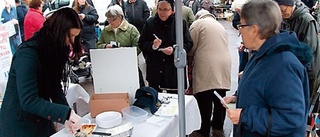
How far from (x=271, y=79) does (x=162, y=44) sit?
1.43 m

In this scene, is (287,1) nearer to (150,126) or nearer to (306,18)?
(306,18)

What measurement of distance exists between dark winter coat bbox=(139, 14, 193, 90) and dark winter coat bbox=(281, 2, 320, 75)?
2.47ft

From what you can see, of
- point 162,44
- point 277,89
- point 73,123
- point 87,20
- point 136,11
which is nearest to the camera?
point 277,89

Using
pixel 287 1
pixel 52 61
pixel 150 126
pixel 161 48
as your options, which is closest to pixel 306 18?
pixel 287 1

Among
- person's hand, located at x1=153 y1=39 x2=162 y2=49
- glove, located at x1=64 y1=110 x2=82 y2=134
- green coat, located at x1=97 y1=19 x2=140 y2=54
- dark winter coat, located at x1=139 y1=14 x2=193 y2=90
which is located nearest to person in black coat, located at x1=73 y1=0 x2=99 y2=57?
green coat, located at x1=97 y1=19 x2=140 y2=54

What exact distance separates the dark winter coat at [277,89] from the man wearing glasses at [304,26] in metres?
1.08

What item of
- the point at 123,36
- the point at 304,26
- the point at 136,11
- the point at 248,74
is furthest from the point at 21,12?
the point at 248,74

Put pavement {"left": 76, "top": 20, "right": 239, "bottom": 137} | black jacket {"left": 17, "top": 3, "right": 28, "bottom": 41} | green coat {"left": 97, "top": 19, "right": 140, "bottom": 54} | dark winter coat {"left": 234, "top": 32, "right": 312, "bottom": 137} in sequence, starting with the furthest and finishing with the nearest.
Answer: black jacket {"left": 17, "top": 3, "right": 28, "bottom": 41} → pavement {"left": 76, "top": 20, "right": 239, "bottom": 137} → green coat {"left": 97, "top": 19, "right": 140, "bottom": 54} → dark winter coat {"left": 234, "top": 32, "right": 312, "bottom": 137}

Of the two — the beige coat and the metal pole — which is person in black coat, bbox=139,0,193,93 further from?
the metal pole

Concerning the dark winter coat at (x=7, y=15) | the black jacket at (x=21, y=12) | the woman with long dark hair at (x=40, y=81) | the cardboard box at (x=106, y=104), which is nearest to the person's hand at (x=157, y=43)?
the cardboard box at (x=106, y=104)

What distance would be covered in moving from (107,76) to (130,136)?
456 millimetres

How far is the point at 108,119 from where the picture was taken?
5.18ft

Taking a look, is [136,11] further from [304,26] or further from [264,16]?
[264,16]

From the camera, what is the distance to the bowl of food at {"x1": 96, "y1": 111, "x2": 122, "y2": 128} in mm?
1554
